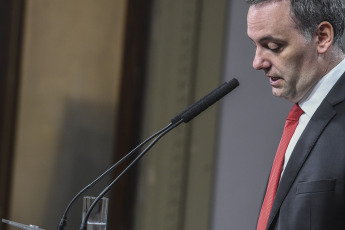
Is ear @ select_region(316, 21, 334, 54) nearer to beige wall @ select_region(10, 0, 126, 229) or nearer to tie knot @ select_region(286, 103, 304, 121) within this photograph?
tie knot @ select_region(286, 103, 304, 121)

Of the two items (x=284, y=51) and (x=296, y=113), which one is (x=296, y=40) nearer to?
(x=284, y=51)

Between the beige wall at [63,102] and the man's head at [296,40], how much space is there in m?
2.06

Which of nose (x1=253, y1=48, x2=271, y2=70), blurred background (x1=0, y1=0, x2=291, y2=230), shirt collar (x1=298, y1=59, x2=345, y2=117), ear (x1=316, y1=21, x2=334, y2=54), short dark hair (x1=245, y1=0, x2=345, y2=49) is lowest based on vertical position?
blurred background (x1=0, y1=0, x2=291, y2=230)

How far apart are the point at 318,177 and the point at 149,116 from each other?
246 centimetres

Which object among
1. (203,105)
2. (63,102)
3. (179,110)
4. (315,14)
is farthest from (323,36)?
(179,110)

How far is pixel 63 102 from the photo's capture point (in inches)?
152

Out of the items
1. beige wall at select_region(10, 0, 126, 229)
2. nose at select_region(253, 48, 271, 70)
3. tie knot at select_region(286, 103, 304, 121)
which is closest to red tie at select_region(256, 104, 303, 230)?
tie knot at select_region(286, 103, 304, 121)

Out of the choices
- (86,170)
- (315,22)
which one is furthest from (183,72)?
(315,22)

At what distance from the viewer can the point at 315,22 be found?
1.83 meters

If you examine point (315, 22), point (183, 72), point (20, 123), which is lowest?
point (20, 123)

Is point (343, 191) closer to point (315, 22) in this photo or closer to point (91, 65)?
point (315, 22)

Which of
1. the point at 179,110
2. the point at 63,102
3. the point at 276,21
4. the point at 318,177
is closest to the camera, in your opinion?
the point at 318,177

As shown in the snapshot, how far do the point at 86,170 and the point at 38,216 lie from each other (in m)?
0.33

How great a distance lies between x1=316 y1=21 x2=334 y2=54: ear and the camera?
1.84 meters
